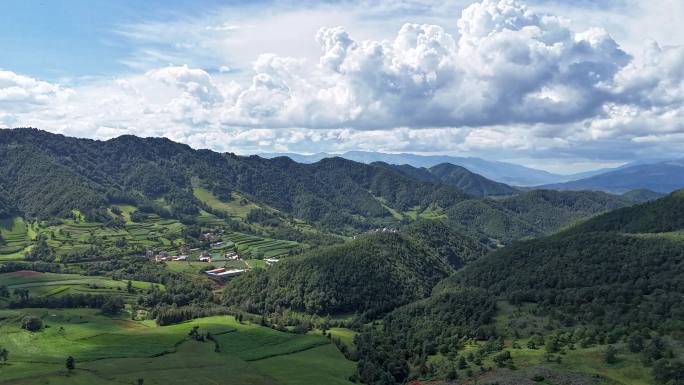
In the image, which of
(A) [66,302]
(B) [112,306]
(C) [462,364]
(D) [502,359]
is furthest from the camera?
(A) [66,302]

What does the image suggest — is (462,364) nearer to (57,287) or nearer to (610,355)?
(610,355)

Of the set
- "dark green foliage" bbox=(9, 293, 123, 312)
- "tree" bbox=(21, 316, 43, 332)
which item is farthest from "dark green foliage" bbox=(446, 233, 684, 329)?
"dark green foliage" bbox=(9, 293, 123, 312)

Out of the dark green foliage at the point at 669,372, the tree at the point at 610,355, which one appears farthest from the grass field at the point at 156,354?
the dark green foliage at the point at 669,372

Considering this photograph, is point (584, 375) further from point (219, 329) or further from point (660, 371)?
point (219, 329)

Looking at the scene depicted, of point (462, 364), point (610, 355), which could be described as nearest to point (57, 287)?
point (462, 364)

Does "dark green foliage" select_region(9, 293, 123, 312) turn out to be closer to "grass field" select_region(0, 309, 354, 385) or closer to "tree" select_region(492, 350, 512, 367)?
"grass field" select_region(0, 309, 354, 385)

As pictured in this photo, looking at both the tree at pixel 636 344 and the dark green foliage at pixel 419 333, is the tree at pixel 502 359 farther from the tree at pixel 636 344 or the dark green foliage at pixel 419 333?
the tree at pixel 636 344

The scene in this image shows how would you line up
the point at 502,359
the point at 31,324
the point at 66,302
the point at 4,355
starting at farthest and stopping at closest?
the point at 66,302 < the point at 31,324 < the point at 4,355 < the point at 502,359
